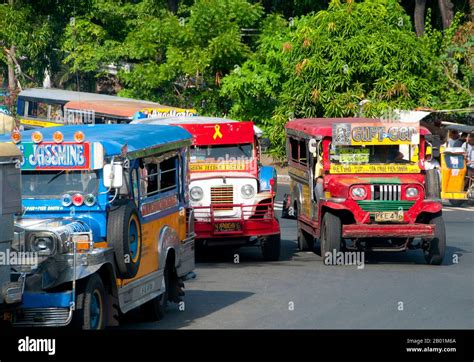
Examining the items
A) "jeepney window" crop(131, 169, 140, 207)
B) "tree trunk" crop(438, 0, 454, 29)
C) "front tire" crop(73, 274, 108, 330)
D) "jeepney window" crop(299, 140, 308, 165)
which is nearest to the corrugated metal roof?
"tree trunk" crop(438, 0, 454, 29)

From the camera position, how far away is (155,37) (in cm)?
4284

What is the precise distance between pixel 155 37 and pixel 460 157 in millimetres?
15251

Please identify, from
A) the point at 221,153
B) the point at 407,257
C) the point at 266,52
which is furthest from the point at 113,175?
the point at 266,52

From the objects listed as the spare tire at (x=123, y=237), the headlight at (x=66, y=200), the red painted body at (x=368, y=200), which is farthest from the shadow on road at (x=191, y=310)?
the red painted body at (x=368, y=200)

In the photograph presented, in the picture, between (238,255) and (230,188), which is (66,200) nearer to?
(230,188)

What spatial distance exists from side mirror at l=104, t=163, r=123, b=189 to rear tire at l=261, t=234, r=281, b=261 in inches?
319

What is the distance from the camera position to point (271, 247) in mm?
20875

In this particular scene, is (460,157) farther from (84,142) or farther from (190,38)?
(84,142)

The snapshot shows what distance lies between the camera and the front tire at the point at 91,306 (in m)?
11.8

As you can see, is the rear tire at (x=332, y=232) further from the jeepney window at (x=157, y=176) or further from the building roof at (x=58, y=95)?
the building roof at (x=58, y=95)

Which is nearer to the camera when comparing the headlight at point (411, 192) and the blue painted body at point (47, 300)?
the blue painted body at point (47, 300)

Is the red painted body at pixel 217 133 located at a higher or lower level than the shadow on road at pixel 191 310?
Answer: higher

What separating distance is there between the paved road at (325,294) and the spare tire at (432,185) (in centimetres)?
116

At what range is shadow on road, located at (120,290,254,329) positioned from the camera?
14.2 meters
